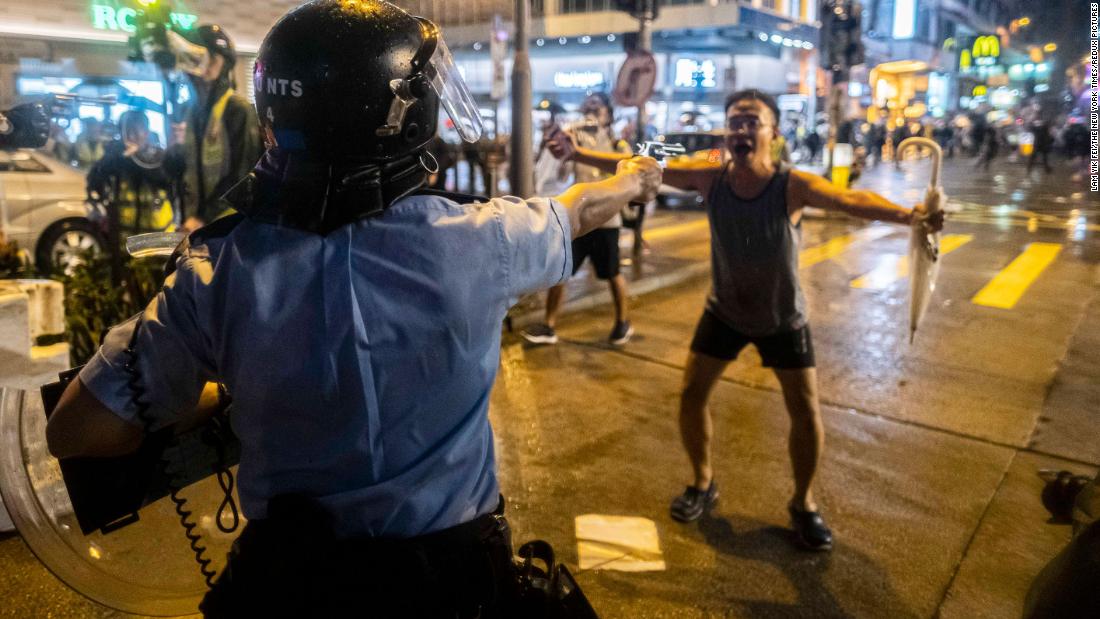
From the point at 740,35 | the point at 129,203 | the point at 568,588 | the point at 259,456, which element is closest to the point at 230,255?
the point at 259,456

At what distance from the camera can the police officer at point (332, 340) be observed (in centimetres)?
121

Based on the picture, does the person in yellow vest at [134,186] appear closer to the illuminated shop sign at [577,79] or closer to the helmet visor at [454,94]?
the helmet visor at [454,94]

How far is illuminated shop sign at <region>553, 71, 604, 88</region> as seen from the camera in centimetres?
3581

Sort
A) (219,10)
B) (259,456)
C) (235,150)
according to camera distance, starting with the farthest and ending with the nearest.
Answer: (219,10) → (235,150) → (259,456)

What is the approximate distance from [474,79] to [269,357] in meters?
38.3

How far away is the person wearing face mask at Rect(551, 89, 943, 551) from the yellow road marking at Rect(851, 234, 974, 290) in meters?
5.89

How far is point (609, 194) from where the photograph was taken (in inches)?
67.7

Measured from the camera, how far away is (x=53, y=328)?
3.77m

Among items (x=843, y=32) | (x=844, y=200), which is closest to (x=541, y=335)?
(x=844, y=200)

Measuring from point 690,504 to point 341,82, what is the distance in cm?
294

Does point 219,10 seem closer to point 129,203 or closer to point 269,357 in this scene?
point 129,203

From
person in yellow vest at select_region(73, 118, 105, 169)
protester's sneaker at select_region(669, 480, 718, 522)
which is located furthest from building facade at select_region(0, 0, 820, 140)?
protester's sneaker at select_region(669, 480, 718, 522)

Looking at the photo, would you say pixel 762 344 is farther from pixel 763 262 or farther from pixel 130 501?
pixel 130 501

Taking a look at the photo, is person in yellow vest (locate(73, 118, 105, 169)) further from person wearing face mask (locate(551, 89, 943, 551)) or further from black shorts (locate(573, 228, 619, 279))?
person wearing face mask (locate(551, 89, 943, 551))
